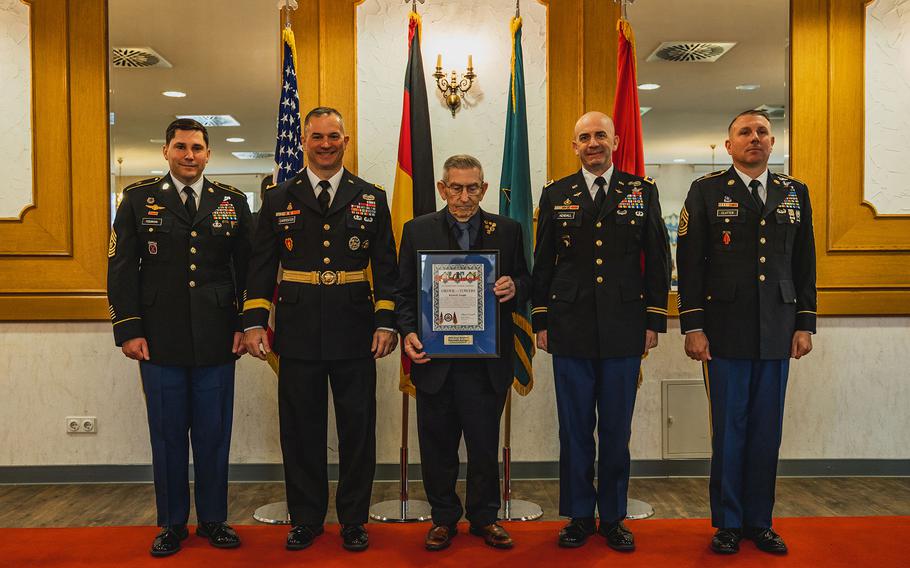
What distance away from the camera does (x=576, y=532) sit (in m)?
2.89

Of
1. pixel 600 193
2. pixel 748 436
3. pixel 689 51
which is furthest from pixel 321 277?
pixel 689 51

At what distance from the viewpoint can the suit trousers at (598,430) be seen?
2.87m

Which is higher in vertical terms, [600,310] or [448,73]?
[448,73]

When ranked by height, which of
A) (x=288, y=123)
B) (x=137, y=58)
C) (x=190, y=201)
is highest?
(x=137, y=58)

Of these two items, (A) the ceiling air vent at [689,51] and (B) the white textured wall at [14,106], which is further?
(A) the ceiling air vent at [689,51]

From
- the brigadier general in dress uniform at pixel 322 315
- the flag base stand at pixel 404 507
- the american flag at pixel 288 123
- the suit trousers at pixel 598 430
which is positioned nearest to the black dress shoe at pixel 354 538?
the brigadier general in dress uniform at pixel 322 315

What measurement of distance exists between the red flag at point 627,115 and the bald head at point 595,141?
604mm

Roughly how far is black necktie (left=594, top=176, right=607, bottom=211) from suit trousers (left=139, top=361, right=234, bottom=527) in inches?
62.3

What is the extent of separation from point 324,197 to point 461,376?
0.87 metres

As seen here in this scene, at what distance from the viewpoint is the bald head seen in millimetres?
2867

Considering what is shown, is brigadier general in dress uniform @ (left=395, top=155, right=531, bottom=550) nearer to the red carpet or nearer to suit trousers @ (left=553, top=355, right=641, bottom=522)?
the red carpet

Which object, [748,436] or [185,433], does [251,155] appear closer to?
[185,433]

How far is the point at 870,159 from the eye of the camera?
4055mm

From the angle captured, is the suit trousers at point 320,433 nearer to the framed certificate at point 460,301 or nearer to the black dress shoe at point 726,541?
the framed certificate at point 460,301
